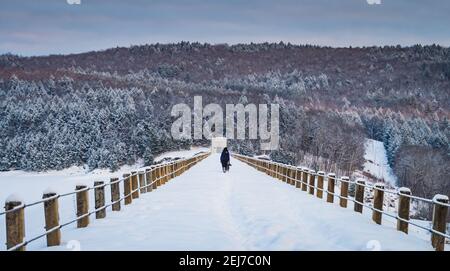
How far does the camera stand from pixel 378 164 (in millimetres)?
129500

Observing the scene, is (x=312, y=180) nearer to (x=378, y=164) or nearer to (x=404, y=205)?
(x=404, y=205)

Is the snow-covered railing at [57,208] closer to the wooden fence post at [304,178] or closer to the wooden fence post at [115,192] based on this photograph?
the wooden fence post at [115,192]

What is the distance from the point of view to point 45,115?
15275cm

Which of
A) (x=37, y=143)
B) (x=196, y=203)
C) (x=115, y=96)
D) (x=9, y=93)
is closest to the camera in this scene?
(x=196, y=203)

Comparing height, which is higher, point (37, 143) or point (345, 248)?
point (345, 248)

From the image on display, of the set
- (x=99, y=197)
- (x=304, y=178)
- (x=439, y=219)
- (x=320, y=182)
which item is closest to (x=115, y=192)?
(x=99, y=197)

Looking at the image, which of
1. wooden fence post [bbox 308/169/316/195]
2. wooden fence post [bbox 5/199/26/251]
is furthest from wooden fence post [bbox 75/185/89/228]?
wooden fence post [bbox 308/169/316/195]

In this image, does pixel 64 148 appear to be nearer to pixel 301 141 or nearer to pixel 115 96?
pixel 115 96

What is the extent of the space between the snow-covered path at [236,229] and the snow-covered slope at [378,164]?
320ft

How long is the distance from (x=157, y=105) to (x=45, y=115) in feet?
146

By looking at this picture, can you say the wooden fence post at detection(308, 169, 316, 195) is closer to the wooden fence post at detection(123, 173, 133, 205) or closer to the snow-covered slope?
the wooden fence post at detection(123, 173, 133, 205)

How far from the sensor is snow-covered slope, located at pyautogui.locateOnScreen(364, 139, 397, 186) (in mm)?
116588

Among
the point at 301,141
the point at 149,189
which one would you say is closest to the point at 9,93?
the point at 301,141

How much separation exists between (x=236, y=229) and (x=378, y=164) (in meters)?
124
